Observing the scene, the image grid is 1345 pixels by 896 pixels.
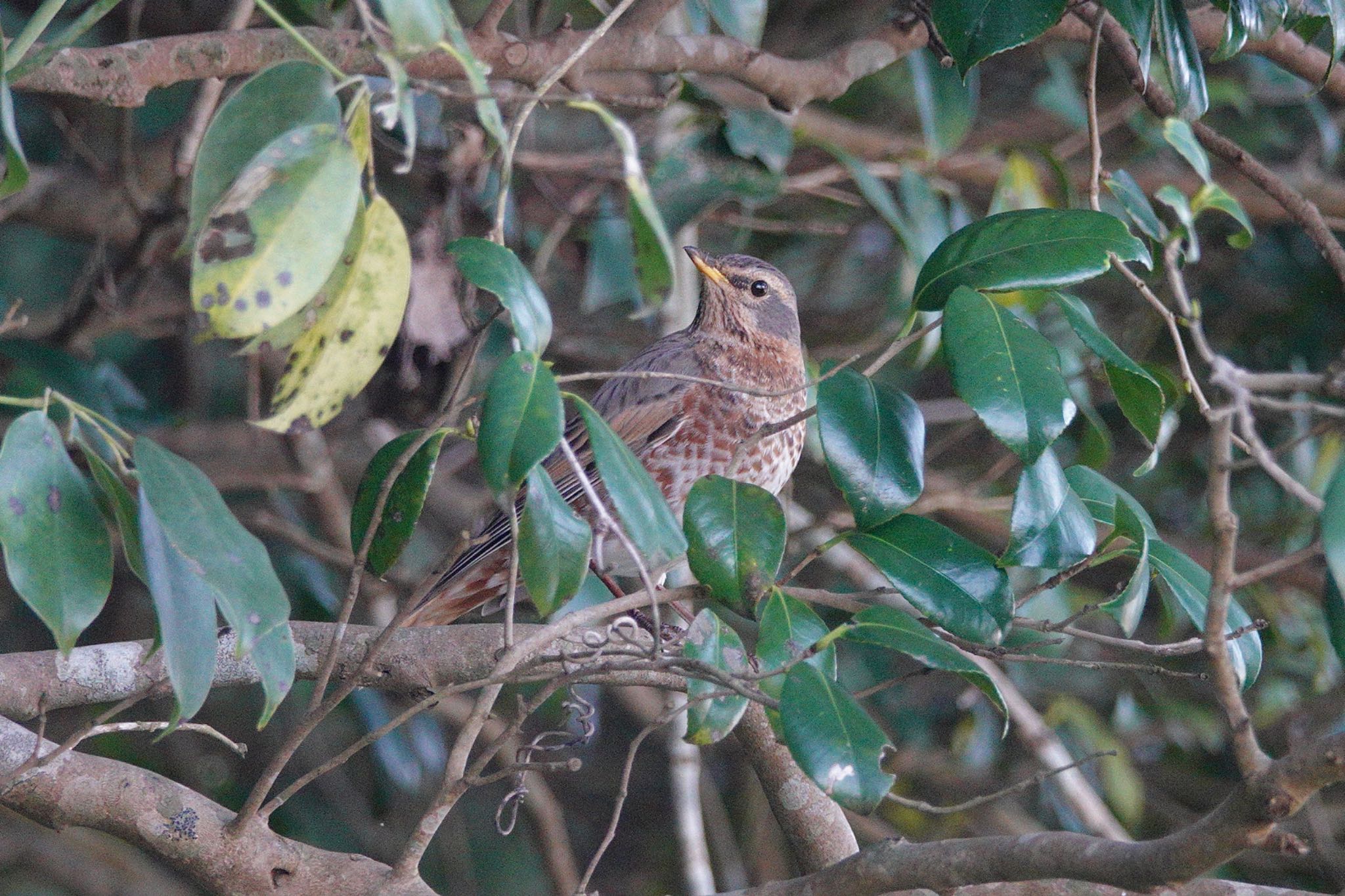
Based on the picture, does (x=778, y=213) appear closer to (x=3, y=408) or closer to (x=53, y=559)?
(x=3, y=408)

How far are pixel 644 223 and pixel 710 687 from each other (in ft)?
2.04

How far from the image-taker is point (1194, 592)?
2104 millimetres

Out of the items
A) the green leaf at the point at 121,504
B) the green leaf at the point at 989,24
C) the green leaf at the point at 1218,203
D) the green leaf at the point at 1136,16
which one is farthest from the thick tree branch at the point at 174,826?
the green leaf at the point at 1218,203

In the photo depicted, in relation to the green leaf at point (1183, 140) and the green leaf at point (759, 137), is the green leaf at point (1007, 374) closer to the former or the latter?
the green leaf at point (1183, 140)

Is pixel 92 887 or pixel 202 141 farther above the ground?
pixel 202 141

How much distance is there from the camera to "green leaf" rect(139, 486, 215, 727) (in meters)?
1.60

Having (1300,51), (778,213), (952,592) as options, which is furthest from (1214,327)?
(952,592)

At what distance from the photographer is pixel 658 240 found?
5.24 ft

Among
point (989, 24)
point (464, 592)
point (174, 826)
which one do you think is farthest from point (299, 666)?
point (989, 24)

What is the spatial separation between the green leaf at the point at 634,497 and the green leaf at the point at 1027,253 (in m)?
0.62

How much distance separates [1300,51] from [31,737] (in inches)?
123

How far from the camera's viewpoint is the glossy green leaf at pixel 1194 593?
2.07 m

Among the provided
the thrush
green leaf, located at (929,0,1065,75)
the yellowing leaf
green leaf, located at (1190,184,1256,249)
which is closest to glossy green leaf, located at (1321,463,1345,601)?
the yellowing leaf

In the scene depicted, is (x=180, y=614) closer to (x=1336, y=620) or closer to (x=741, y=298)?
(x=1336, y=620)
